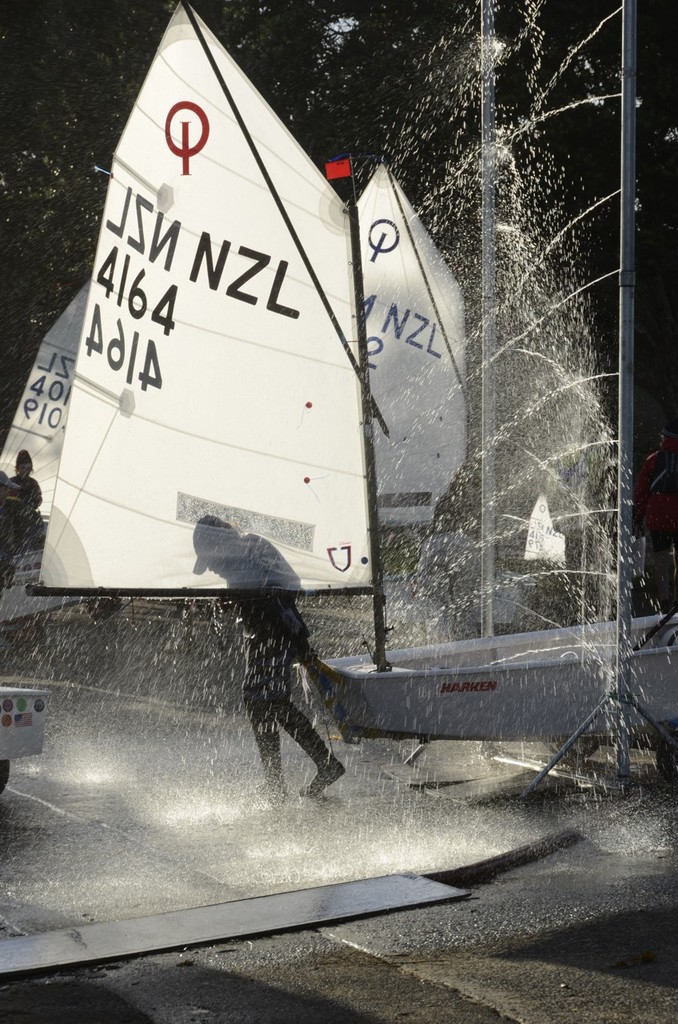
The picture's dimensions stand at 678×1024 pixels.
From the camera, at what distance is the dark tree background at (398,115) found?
21656 millimetres

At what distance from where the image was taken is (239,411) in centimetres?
755

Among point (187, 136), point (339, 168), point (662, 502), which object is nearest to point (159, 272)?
point (187, 136)

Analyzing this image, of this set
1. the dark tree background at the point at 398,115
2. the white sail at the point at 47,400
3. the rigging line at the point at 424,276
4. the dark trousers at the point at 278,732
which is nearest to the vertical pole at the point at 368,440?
the dark trousers at the point at 278,732

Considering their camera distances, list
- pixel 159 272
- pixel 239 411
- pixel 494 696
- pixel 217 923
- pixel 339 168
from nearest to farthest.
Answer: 1. pixel 217 923
2. pixel 494 696
3. pixel 239 411
4. pixel 159 272
5. pixel 339 168

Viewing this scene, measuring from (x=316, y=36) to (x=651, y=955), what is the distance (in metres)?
23.4

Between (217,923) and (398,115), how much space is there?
2099cm

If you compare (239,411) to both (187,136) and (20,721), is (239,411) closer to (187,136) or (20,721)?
(187,136)

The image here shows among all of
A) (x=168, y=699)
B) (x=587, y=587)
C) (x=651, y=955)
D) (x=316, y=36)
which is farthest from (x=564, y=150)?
(x=651, y=955)

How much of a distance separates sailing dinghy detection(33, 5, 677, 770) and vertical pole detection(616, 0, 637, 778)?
0.44ft

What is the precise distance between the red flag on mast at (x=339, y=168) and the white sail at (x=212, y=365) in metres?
0.48

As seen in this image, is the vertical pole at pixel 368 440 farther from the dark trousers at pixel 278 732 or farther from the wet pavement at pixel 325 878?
the wet pavement at pixel 325 878

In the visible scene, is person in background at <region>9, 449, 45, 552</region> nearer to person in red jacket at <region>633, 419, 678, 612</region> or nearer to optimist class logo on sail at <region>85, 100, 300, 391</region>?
person in red jacket at <region>633, 419, 678, 612</region>

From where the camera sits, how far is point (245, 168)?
24.6 ft

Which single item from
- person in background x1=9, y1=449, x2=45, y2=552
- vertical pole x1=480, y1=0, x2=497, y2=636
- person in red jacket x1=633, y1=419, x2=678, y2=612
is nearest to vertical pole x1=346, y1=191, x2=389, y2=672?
vertical pole x1=480, y1=0, x2=497, y2=636
